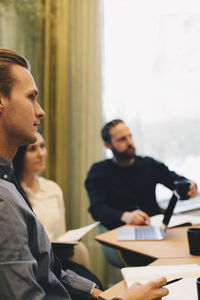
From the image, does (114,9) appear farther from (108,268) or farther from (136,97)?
(108,268)

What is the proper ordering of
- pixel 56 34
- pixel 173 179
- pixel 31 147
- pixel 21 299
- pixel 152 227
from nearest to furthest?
pixel 21 299
pixel 152 227
pixel 31 147
pixel 173 179
pixel 56 34

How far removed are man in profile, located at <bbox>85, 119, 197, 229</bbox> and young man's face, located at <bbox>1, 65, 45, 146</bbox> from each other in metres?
1.35

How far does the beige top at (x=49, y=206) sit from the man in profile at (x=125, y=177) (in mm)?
236

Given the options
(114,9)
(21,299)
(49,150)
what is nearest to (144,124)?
(49,150)

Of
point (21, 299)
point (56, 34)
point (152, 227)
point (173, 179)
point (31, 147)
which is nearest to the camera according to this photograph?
point (21, 299)

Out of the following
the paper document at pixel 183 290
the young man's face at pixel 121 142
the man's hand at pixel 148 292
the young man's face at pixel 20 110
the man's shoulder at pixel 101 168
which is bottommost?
the paper document at pixel 183 290

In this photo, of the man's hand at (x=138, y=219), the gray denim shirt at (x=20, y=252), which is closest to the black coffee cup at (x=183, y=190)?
the man's hand at (x=138, y=219)

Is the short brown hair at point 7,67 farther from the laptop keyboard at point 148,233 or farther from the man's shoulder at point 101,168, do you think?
the man's shoulder at point 101,168

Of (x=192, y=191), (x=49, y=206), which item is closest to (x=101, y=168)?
(x=49, y=206)

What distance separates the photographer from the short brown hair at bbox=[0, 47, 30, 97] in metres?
0.91

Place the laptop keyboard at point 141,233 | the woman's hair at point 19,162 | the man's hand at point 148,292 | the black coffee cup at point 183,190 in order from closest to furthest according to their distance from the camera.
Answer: the man's hand at point 148,292 < the laptop keyboard at point 141,233 < the black coffee cup at point 183,190 < the woman's hair at point 19,162

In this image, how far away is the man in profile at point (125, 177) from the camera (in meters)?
2.33

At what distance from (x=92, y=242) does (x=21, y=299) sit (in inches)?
85.9

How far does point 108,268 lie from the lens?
2.88 meters
